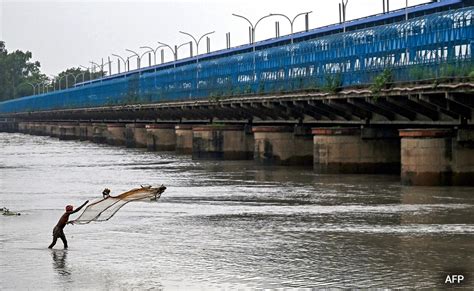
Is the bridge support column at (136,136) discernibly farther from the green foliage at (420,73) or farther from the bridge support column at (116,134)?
the green foliage at (420,73)

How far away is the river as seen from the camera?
80.3 feet

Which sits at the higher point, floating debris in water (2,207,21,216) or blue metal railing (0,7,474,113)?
blue metal railing (0,7,474,113)

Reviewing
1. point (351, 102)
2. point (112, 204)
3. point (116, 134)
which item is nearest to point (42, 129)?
point (116, 134)

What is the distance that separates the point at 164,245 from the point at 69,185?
26138 mm

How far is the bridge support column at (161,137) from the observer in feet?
336

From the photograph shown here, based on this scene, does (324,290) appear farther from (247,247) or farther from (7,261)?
(7,261)

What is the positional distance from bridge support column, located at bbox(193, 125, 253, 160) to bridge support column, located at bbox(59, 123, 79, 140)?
78.7 metres

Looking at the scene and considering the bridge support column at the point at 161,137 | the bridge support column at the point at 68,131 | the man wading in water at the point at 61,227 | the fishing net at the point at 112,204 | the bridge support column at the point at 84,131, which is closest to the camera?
the man wading in water at the point at 61,227

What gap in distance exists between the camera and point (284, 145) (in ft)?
227

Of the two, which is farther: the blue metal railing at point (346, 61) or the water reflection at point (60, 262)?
the blue metal railing at point (346, 61)

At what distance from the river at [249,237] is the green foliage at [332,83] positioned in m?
7.19
